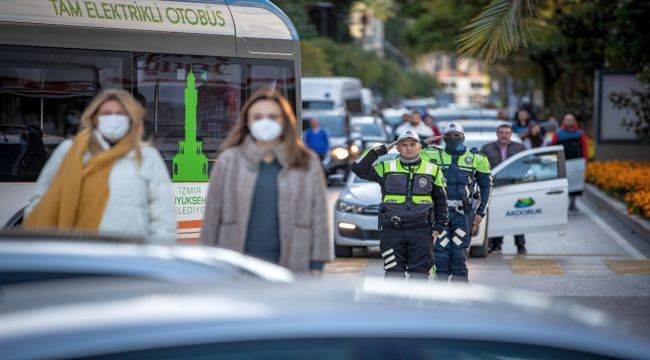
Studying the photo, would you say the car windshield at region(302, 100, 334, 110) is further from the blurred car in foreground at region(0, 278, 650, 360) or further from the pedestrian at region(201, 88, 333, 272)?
the blurred car in foreground at region(0, 278, 650, 360)

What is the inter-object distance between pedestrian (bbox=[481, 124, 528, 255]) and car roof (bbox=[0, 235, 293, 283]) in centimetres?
1292

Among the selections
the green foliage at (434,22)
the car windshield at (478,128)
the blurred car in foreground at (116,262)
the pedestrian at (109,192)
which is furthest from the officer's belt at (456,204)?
the green foliage at (434,22)

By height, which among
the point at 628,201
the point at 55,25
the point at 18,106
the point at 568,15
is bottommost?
the point at 628,201

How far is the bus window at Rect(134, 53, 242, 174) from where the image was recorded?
12.4 m

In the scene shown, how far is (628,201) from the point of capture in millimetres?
20781

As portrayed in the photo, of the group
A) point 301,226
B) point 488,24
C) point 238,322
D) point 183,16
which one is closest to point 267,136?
point 301,226

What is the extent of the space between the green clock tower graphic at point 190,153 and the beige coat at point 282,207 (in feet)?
20.2

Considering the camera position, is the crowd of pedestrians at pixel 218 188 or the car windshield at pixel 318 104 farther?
the car windshield at pixel 318 104

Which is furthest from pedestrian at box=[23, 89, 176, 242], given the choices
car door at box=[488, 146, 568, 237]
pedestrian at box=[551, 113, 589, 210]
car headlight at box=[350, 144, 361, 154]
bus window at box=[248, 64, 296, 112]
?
car headlight at box=[350, 144, 361, 154]

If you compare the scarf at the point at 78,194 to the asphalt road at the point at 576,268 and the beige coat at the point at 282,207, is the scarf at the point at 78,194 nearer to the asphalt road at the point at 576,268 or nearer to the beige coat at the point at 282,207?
the beige coat at the point at 282,207

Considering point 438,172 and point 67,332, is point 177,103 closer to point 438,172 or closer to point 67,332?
point 438,172

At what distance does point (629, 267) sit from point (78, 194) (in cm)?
923

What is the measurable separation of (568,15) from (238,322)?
3238cm

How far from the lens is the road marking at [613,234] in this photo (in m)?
16.3
